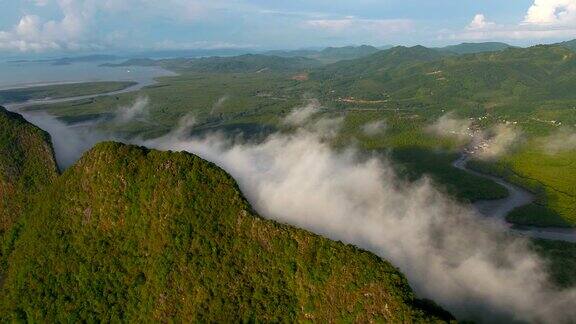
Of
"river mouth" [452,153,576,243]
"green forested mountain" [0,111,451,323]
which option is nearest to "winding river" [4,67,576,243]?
"river mouth" [452,153,576,243]

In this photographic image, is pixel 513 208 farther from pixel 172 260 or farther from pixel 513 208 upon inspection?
pixel 172 260

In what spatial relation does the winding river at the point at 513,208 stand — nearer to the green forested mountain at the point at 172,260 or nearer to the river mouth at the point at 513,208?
the river mouth at the point at 513,208

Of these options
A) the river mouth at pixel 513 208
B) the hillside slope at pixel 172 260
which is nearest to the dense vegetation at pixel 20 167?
the hillside slope at pixel 172 260

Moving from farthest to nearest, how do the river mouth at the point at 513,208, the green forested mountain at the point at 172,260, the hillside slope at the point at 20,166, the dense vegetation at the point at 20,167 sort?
1. the river mouth at the point at 513,208
2. the hillside slope at the point at 20,166
3. the dense vegetation at the point at 20,167
4. the green forested mountain at the point at 172,260

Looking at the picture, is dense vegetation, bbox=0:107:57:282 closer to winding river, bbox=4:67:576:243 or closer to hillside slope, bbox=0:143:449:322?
hillside slope, bbox=0:143:449:322

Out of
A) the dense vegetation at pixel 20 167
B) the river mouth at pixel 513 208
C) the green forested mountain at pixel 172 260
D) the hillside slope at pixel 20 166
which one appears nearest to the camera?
the green forested mountain at pixel 172 260

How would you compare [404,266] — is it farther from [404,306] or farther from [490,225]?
[490,225]

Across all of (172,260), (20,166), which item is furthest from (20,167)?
(172,260)
